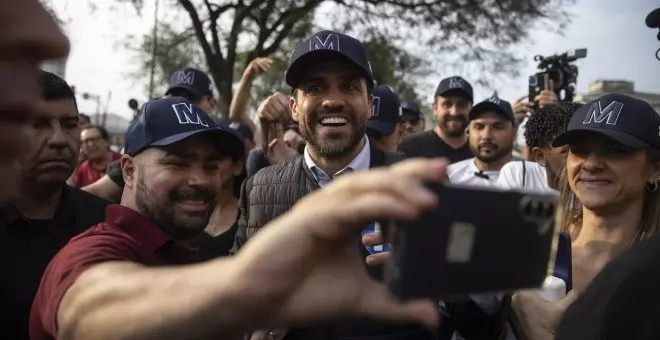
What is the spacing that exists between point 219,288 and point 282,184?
178cm

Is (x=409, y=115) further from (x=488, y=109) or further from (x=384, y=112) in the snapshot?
(x=384, y=112)

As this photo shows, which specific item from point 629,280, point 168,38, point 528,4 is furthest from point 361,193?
point 168,38

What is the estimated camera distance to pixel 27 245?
7.78ft

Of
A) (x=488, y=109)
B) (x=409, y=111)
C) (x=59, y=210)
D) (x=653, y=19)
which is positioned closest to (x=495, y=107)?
(x=488, y=109)

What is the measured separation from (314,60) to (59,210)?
131 centimetres

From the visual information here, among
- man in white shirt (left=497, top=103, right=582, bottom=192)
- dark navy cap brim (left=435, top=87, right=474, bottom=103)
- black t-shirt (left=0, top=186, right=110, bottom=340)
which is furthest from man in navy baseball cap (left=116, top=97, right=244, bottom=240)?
dark navy cap brim (left=435, top=87, right=474, bottom=103)

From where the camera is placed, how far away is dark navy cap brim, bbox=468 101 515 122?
4617mm

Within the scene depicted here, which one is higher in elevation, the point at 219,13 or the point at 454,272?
the point at 219,13

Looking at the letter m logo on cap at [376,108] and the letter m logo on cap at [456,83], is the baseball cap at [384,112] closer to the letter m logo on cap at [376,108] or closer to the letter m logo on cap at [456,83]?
the letter m logo on cap at [376,108]

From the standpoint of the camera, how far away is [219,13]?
16.1 metres

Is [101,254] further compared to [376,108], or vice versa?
[376,108]

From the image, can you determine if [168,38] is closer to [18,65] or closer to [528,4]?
[528,4]

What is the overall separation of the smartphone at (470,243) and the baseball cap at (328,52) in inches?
71.3

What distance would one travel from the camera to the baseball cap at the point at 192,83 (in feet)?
15.3
